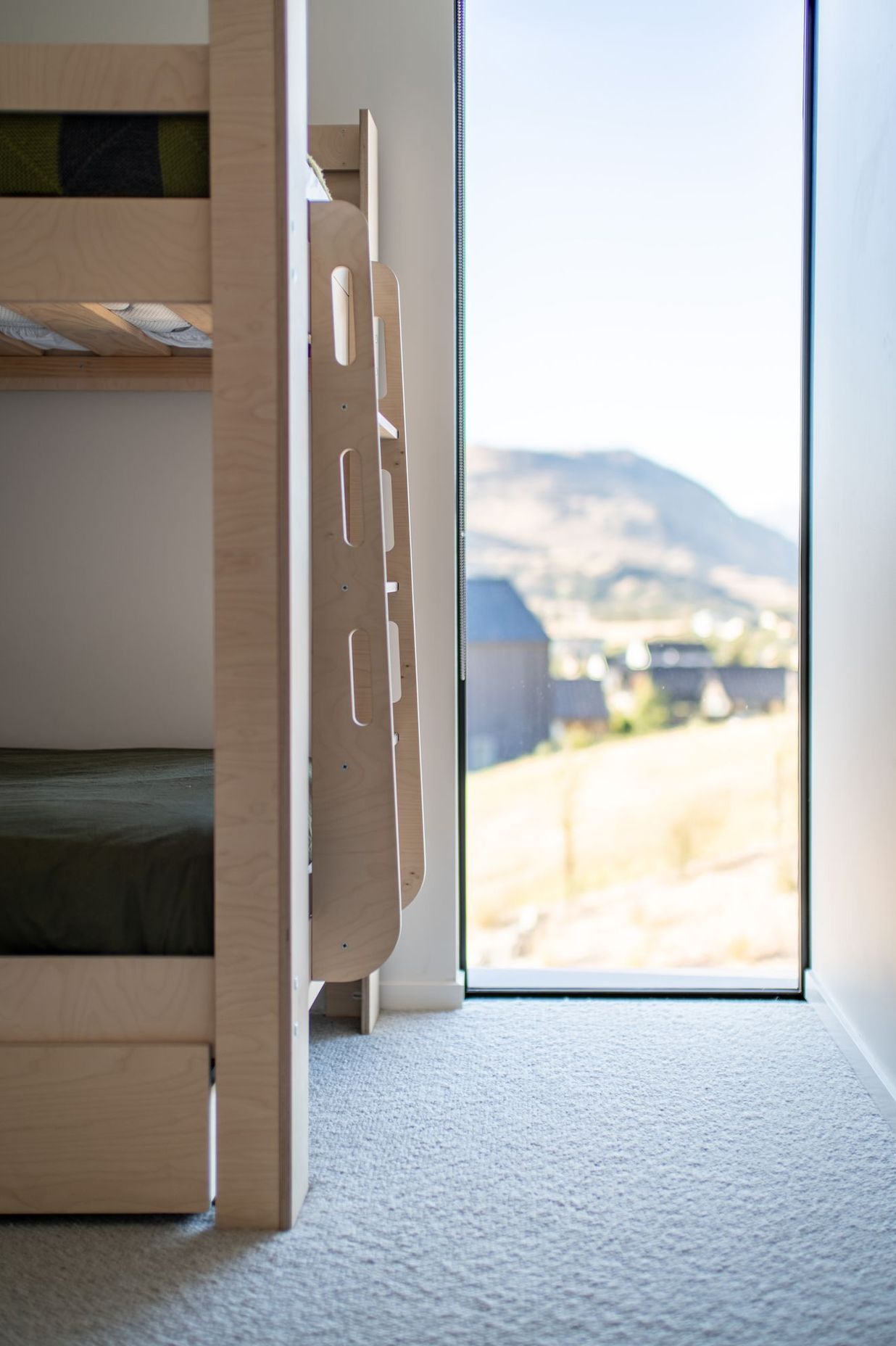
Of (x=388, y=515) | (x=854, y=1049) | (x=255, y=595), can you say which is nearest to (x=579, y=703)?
(x=388, y=515)

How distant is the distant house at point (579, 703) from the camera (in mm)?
2883

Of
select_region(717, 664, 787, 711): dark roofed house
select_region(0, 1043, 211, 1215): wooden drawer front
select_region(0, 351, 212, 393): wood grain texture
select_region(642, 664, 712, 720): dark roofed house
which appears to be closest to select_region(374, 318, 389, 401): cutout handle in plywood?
select_region(0, 351, 212, 393): wood grain texture

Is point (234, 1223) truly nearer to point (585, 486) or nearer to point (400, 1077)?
point (400, 1077)

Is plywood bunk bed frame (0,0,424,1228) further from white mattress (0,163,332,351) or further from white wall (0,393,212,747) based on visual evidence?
white wall (0,393,212,747)

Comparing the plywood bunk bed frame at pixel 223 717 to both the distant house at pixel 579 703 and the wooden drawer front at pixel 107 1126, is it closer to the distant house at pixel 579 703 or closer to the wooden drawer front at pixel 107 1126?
the wooden drawer front at pixel 107 1126

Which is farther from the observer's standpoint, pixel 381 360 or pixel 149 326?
pixel 381 360

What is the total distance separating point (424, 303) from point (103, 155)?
1.13 m

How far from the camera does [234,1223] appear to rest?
5.42ft

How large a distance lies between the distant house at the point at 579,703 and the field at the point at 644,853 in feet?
0.22

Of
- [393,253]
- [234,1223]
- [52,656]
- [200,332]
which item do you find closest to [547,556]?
[393,253]

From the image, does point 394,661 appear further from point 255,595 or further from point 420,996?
point 255,595

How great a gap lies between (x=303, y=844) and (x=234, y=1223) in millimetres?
524

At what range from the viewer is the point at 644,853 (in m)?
2.89

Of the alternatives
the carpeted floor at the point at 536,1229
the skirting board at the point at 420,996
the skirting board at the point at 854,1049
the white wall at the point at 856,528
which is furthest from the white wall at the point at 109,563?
the skirting board at the point at 854,1049
